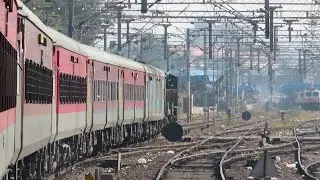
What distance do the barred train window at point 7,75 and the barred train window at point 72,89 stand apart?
A: 24.0 ft

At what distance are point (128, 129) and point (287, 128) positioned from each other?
21297 millimetres

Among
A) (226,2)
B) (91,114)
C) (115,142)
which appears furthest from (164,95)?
(91,114)

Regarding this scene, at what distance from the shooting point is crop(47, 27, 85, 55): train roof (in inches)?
620

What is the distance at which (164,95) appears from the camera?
40000 mm

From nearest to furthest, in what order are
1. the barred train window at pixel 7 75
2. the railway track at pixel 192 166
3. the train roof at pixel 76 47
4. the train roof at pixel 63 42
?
the barred train window at pixel 7 75
the train roof at pixel 76 47
the train roof at pixel 63 42
the railway track at pixel 192 166

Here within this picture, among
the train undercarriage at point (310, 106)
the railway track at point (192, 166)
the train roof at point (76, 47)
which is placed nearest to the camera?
the train roof at point (76, 47)

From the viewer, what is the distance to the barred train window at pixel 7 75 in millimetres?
7668

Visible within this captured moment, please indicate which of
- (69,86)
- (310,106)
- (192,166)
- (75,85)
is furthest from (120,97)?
(310,106)

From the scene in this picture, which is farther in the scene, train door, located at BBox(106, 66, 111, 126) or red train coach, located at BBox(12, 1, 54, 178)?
train door, located at BBox(106, 66, 111, 126)

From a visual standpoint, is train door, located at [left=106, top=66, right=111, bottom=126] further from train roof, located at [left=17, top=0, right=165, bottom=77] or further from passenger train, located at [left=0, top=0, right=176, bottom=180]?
train roof, located at [left=17, top=0, right=165, bottom=77]

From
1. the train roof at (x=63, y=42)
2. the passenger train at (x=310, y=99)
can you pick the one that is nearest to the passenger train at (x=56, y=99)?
the train roof at (x=63, y=42)

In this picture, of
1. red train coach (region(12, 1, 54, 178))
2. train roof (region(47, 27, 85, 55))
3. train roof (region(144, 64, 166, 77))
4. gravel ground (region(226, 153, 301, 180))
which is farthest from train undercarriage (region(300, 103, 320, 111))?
red train coach (region(12, 1, 54, 178))

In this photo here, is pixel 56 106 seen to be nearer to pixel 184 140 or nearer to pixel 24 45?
pixel 24 45

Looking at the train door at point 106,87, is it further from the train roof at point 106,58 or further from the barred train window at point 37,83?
the barred train window at point 37,83
